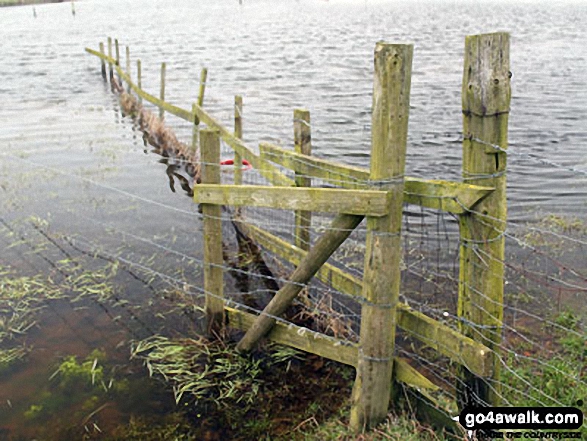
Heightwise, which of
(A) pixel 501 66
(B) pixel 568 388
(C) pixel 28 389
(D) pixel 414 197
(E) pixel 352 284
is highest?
(A) pixel 501 66

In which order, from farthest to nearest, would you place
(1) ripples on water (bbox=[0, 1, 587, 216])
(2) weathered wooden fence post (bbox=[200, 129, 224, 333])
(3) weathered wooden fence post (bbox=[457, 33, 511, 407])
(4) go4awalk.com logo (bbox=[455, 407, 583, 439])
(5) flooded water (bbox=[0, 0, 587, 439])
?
(1) ripples on water (bbox=[0, 1, 587, 216])
(5) flooded water (bbox=[0, 0, 587, 439])
(2) weathered wooden fence post (bbox=[200, 129, 224, 333])
(4) go4awalk.com logo (bbox=[455, 407, 583, 439])
(3) weathered wooden fence post (bbox=[457, 33, 511, 407])

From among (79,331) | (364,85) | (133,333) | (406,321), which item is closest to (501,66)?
(406,321)

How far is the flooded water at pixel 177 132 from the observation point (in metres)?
8.02

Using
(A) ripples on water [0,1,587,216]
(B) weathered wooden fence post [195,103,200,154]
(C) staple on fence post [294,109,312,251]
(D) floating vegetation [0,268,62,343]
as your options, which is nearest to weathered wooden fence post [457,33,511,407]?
(A) ripples on water [0,1,587,216]

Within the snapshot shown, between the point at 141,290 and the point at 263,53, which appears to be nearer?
the point at 141,290

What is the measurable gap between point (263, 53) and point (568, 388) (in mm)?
31208

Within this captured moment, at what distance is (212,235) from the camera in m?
6.07

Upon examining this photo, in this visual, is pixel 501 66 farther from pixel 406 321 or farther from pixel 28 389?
pixel 28 389

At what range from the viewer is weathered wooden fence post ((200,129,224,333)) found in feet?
19.7

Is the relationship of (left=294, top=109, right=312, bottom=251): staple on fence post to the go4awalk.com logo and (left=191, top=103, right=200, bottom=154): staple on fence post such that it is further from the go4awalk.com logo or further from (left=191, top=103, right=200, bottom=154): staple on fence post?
(left=191, top=103, right=200, bottom=154): staple on fence post

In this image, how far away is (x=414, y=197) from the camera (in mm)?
4508

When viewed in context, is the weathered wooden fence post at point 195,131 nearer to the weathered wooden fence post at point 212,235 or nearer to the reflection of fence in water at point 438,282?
the reflection of fence in water at point 438,282

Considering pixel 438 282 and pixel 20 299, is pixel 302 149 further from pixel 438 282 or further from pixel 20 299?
pixel 20 299

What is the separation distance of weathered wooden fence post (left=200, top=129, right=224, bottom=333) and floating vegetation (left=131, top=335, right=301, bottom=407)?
1.26ft
